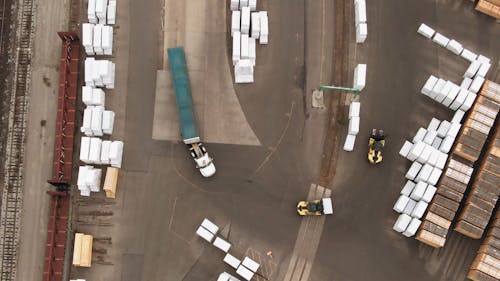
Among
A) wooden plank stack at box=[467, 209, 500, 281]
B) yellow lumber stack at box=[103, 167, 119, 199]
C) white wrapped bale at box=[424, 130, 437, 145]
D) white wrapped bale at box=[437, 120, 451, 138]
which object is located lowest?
wooden plank stack at box=[467, 209, 500, 281]

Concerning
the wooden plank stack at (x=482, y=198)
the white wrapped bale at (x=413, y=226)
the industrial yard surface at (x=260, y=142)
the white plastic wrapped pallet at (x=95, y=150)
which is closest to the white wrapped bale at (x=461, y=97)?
the industrial yard surface at (x=260, y=142)

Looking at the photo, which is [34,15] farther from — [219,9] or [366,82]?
[366,82]

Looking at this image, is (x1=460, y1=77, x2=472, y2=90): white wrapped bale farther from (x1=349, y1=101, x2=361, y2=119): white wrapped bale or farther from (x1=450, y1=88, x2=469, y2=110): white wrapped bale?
(x1=349, y1=101, x2=361, y2=119): white wrapped bale

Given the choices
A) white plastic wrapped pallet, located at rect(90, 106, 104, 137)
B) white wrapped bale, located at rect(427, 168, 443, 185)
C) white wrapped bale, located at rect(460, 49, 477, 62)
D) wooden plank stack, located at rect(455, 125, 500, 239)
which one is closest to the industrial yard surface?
white wrapped bale, located at rect(460, 49, 477, 62)

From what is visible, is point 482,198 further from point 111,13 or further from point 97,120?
point 111,13

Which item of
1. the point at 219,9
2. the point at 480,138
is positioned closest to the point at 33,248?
the point at 219,9

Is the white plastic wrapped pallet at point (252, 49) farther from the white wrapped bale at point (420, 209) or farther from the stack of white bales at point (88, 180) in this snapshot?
the white wrapped bale at point (420, 209)
